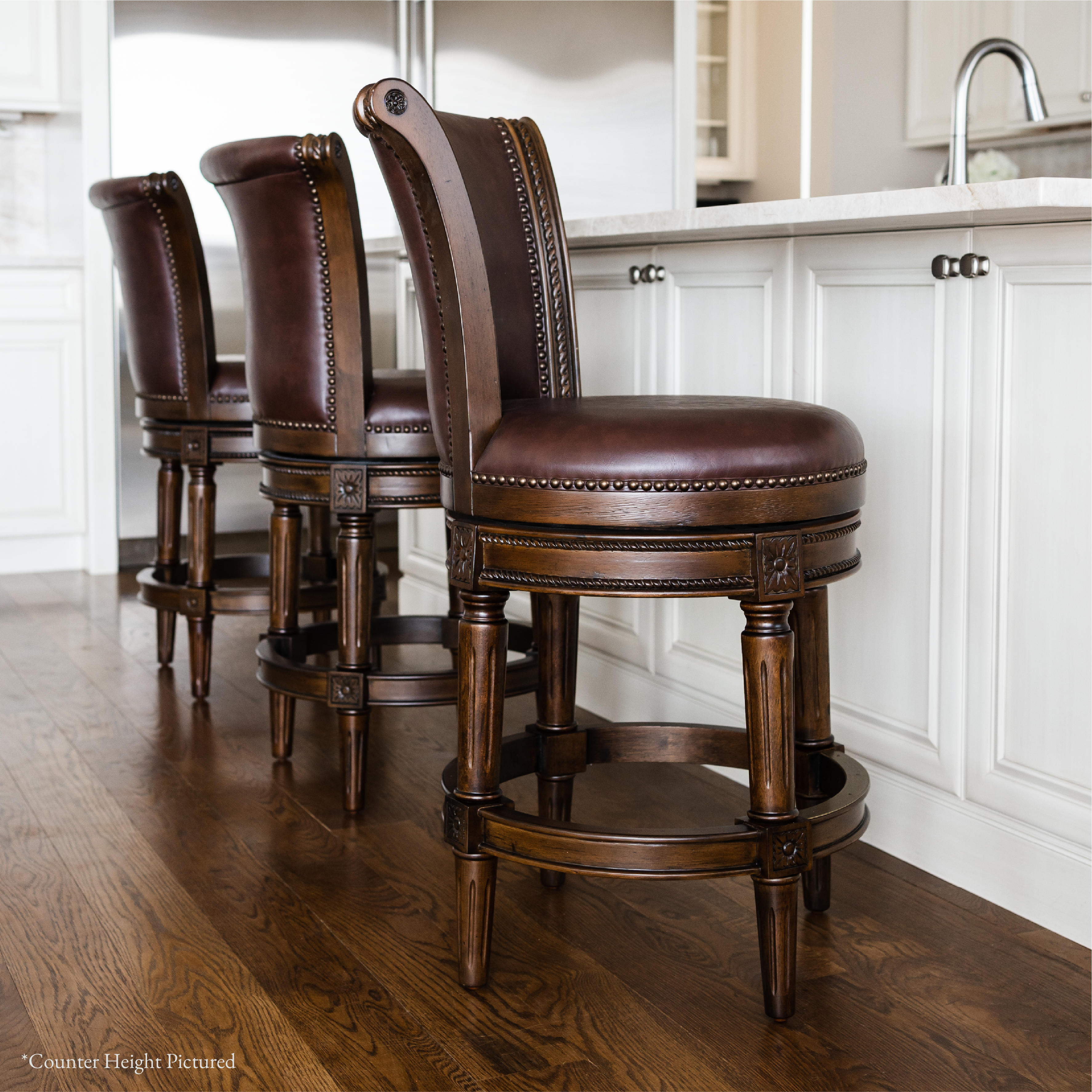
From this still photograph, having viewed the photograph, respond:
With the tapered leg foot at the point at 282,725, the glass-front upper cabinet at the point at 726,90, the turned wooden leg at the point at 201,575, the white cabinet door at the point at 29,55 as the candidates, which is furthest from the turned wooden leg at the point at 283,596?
the glass-front upper cabinet at the point at 726,90

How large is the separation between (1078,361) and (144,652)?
89.7 inches

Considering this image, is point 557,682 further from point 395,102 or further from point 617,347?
point 617,347

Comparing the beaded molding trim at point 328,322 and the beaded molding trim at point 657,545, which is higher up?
the beaded molding trim at point 328,322

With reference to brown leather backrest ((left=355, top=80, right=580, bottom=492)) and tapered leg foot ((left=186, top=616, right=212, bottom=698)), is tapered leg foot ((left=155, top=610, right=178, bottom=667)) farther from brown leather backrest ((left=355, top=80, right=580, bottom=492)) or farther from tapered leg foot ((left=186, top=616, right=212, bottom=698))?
brown leather backrest ((left=355, top=80, right=580, bottom=492))

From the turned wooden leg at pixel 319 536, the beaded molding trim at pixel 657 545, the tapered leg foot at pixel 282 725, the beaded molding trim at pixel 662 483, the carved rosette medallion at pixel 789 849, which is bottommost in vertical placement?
the tapered leg foot at pixel 282 725

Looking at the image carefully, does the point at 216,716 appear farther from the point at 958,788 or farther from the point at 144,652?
the point at 958,788

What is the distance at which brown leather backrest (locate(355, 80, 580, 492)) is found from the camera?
1.38m

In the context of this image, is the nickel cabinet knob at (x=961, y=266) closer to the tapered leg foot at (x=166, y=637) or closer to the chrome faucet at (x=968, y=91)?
the chrome faucet at (x=968, y=91)

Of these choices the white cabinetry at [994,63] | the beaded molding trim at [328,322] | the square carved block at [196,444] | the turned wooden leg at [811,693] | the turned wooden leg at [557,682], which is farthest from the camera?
the white cabinetry at [994,63]

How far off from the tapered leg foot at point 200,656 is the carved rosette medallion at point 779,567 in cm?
167

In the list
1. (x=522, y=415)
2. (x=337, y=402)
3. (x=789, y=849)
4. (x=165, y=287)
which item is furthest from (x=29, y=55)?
(x=789, y=849)

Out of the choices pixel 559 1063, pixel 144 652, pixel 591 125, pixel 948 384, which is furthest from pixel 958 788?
pixel 591 125

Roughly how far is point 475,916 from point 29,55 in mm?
3658

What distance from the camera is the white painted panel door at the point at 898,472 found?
178cm
